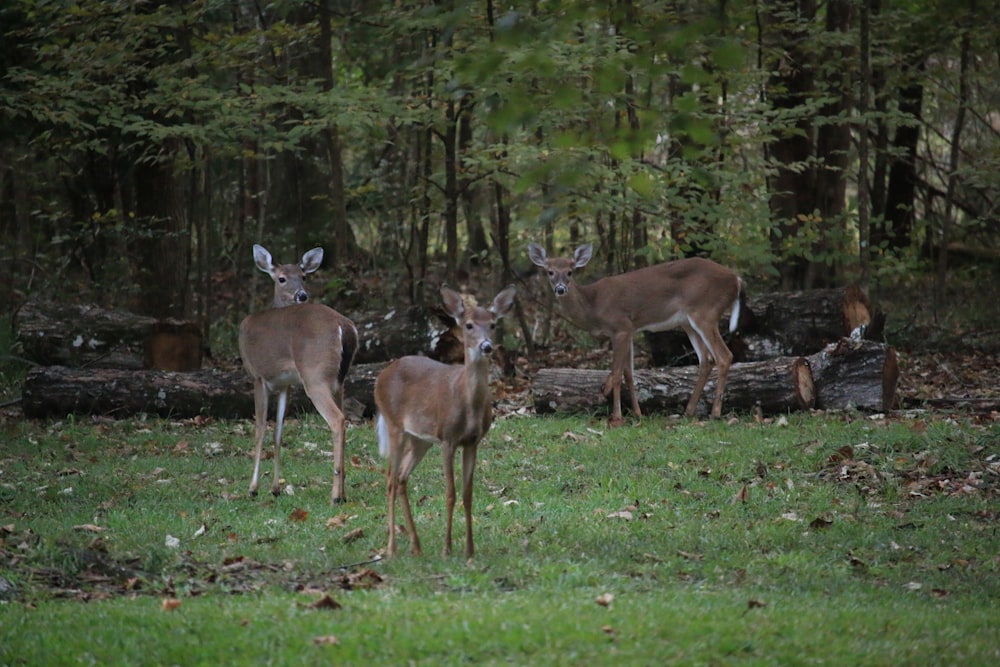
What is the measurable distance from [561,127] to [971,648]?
31.3ft

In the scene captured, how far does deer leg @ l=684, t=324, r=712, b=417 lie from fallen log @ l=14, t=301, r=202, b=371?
18.6 feet

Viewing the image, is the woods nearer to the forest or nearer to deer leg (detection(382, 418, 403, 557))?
the forest

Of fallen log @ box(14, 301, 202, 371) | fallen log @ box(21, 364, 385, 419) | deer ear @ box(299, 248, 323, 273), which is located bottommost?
fallen log @ box(21, 364, 385, 419)

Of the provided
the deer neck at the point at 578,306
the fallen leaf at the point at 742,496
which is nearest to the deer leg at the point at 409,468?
the fallen leaf at the point at 742,496

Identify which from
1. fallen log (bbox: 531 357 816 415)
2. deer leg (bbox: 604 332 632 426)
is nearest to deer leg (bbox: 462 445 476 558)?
deer leg (bbox: 604 332 632 426)

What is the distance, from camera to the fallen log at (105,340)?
1384cm

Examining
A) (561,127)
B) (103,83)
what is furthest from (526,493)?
(103,83)

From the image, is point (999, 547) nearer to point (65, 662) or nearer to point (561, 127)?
point (65, 662)

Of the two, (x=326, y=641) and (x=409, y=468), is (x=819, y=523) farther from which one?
(x=326, y=641)

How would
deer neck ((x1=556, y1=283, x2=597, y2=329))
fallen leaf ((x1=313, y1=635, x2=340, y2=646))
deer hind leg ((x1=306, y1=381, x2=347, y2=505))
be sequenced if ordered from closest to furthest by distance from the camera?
1. fallen leaf ((x1=313, y1=635, x2=340, y2=646))
2. deer hind leg ((x1=306, y1=381, x2=347, y2=505))
3. deer neck ((x1=556, y1=283, x2=597, y2=329))

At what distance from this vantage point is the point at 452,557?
705 centimetres

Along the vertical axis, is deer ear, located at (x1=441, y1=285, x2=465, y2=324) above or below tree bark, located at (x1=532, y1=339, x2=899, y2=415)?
above

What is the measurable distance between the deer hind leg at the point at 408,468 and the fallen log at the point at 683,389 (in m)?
5.33

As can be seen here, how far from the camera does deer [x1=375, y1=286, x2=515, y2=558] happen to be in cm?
698
